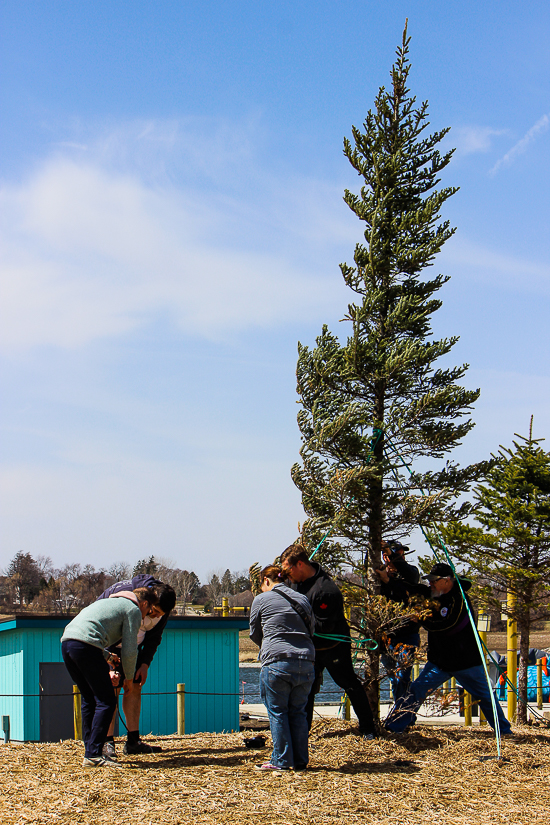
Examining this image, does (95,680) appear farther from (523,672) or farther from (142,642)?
(523,672)

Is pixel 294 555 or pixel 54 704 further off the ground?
pixel 294 555

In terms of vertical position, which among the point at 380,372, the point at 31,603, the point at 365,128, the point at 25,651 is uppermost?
the point at 365,128

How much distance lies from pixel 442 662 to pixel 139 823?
3852 millimetres

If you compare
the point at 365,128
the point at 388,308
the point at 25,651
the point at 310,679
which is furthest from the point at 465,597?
the point at 25,651

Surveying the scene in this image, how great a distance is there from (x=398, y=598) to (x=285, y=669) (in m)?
2.54

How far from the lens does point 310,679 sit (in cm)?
592

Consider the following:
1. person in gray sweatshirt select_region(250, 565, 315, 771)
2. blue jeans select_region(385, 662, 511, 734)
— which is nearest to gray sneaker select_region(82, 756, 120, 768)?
person in gray sweatshirt select_region(250, 565, 315, 771)

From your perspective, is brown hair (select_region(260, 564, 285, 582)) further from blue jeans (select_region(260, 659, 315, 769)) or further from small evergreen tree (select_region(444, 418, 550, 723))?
small evergreen tree (select_region(444, 418, 550, 723))

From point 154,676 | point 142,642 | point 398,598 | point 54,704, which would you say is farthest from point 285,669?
point 54,704

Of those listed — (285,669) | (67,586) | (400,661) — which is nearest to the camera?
(285,669)

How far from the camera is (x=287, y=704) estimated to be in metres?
5.89

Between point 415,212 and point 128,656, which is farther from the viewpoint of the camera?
point 415,212

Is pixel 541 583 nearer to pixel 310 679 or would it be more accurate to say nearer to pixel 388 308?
pixel 388 308

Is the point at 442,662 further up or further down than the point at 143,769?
further up
